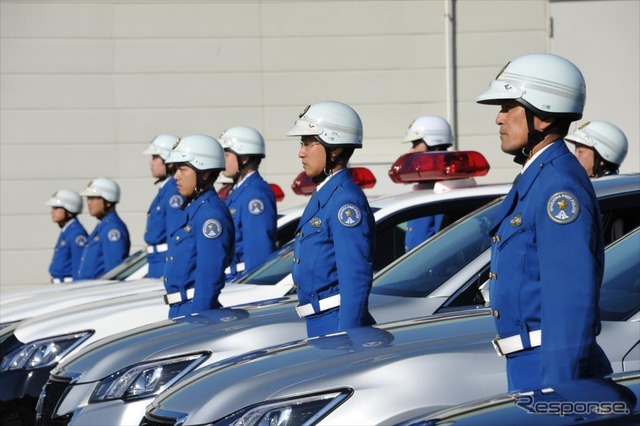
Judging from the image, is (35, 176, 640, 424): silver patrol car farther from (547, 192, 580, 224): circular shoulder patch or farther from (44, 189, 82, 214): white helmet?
(44, 189, 82, 214): white helmet

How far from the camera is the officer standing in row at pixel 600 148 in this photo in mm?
6645

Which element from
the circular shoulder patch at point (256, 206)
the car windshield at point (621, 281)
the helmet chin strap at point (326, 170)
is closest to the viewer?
the car windshield at point (621, 281)

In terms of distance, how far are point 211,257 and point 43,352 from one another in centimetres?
101

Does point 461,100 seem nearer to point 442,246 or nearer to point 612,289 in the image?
point 442,246

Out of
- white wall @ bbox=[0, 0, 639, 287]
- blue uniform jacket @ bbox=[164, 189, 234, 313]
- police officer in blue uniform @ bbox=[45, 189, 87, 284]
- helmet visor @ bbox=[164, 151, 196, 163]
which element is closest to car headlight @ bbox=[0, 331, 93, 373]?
blue uniform jacket @ bbox=[164, 189, 234, 313]

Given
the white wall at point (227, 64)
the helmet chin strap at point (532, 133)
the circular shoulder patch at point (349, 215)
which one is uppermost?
the white wall at point (227, 64)

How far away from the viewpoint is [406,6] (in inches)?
628

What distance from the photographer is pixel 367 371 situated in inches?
148

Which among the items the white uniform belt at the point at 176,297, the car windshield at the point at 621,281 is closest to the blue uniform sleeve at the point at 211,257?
the white uniform belt at the point at 176,297

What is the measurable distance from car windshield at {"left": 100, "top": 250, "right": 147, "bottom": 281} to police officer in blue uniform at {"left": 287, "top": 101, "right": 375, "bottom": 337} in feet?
16.7

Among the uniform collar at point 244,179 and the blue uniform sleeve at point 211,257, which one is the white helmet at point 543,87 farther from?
the uniform collar at point 244,179

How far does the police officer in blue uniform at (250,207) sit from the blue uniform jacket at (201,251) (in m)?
0.94

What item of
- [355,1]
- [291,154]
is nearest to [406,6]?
[355,1]

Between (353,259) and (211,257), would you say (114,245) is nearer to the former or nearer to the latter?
(211,257)
